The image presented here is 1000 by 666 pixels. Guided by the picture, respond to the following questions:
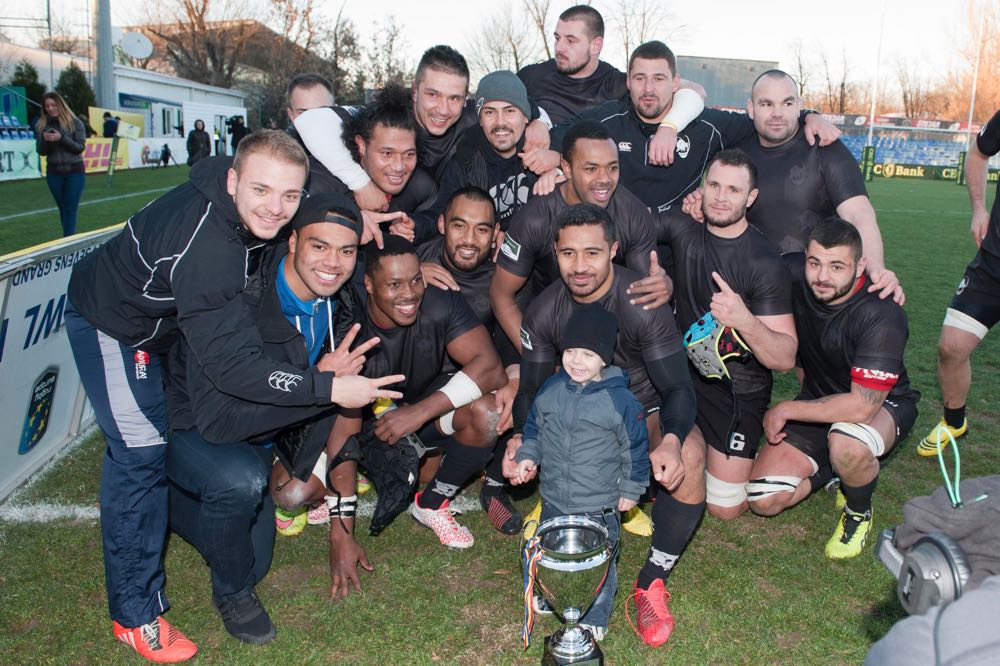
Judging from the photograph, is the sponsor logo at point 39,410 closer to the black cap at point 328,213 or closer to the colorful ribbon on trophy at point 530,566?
the black cap at point 328,213

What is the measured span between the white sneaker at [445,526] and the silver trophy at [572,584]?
1.17 metres

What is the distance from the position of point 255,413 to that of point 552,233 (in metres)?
2.04

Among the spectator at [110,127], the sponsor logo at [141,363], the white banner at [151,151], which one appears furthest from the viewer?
the white banner at [151,151]

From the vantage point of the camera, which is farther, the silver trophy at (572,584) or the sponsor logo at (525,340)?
the sponsor logo at (525,340)

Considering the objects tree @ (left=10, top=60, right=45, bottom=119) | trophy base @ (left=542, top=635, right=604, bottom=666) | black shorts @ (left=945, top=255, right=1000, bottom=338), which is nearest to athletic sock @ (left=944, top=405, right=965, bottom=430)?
black shorts @ (left=945, top=255, right=1000, bottom=338)

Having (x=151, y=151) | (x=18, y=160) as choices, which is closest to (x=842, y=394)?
(x=18, y=160)

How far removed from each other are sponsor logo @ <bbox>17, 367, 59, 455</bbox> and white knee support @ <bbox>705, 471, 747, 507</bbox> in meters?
4.14

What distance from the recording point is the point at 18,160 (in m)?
21.8

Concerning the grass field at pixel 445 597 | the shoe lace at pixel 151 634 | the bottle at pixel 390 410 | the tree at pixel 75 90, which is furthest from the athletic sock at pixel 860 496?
the tree at pixel 75 90

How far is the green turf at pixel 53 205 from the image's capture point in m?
13.7

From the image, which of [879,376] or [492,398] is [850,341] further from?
[492,398]

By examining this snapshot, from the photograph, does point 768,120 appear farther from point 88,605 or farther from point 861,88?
point 861,88

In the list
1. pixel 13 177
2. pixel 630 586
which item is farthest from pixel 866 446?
pixel 13 177

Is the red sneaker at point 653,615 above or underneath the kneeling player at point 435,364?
underneath
